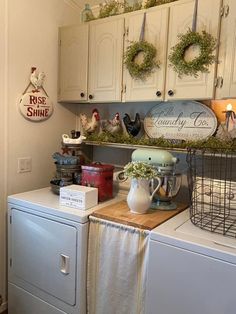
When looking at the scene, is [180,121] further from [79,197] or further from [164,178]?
[79,197]

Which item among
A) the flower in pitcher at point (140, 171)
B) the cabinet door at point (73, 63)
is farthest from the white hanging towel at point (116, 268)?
the cabinet door at point (73, 63)

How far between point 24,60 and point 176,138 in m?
1.34

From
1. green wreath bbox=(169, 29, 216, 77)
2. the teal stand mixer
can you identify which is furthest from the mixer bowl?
green wreath bbox=(169, 29, 216, 77)

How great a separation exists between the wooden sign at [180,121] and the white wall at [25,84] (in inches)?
35.0

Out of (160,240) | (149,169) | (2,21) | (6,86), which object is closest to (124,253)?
(160,240)

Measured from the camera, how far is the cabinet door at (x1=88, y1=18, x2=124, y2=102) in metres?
2.05

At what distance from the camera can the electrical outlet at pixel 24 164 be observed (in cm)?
219

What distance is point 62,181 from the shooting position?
2059 mm

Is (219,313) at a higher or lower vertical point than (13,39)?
lower

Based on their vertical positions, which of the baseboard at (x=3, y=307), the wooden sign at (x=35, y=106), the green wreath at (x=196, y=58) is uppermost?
the green wreath at (x=196, y=58)

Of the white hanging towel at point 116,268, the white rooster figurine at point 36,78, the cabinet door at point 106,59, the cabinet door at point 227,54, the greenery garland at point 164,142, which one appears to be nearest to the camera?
the white hanging towel at point 116,268

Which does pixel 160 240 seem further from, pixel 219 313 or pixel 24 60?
pixel 24 60

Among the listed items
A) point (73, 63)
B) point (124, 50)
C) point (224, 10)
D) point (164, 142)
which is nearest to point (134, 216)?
point (164, 142)

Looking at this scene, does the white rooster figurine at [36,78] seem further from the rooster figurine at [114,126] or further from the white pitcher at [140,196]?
the white pitcher at [140,196]
